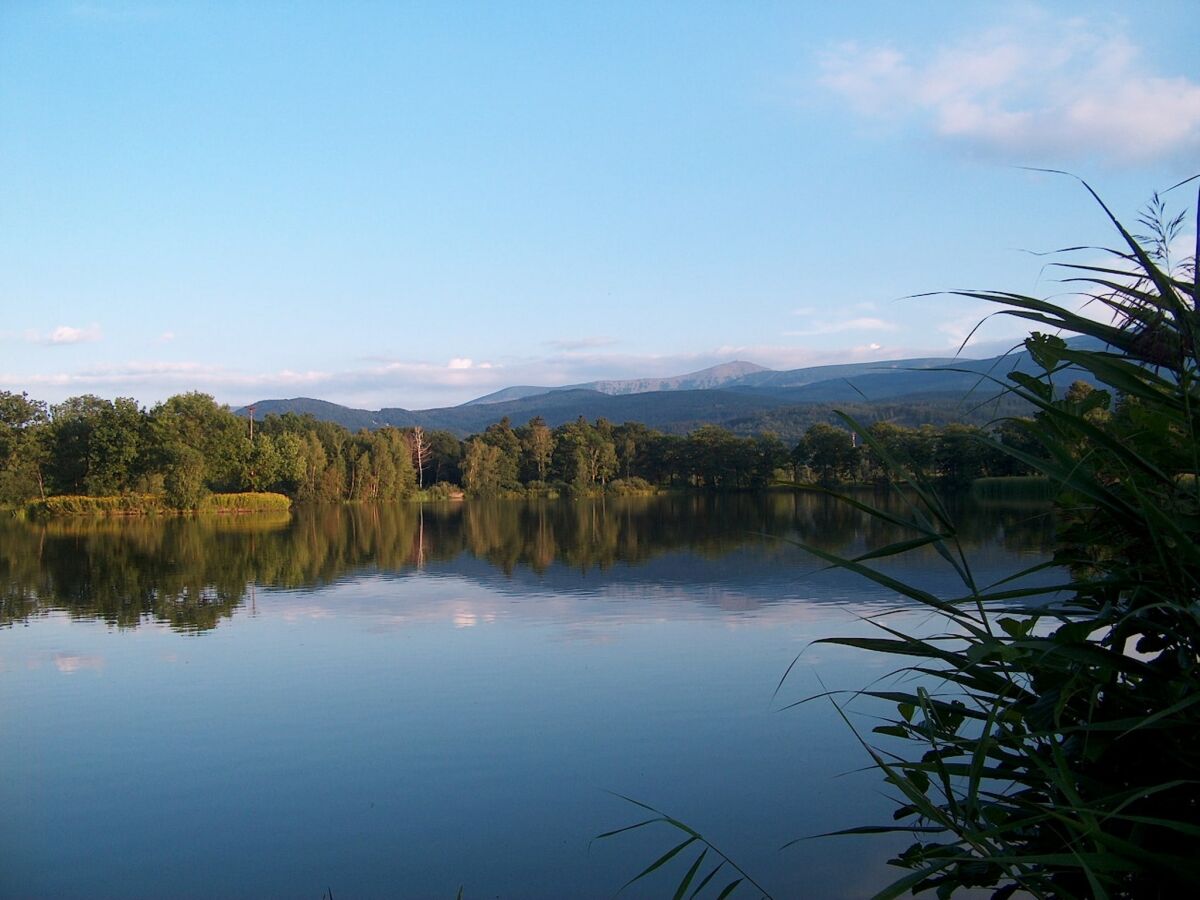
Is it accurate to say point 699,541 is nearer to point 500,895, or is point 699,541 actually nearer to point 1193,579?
point 500,895

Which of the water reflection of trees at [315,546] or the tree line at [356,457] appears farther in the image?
the tree line at [356,457]

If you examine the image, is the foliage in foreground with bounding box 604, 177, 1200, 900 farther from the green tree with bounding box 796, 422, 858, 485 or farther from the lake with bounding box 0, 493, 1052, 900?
the green tree with bounding box 796, 422, 858, 485

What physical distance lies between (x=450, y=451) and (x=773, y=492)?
33786 mm

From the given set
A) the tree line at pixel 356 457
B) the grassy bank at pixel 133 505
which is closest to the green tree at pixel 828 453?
the tree line at pixel 356 457

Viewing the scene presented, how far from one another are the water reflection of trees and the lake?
277mm

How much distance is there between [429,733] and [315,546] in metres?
23.4

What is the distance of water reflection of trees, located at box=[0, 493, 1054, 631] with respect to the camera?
19344mm

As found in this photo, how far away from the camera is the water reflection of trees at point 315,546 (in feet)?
63.5

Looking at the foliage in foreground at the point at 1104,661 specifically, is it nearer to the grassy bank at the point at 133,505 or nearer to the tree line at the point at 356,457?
the tree line at the point at 356,457

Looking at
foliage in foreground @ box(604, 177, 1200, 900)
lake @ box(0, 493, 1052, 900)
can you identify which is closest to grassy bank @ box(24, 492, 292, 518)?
lake @ box(0, 493, 1052, 900)

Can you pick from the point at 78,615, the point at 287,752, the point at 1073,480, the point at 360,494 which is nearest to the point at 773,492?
the point at 360,494

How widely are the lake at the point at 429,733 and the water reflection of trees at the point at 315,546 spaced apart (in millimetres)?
277

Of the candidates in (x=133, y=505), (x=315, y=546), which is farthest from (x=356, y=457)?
(x=315, y=546)

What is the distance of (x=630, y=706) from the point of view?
10156mm
